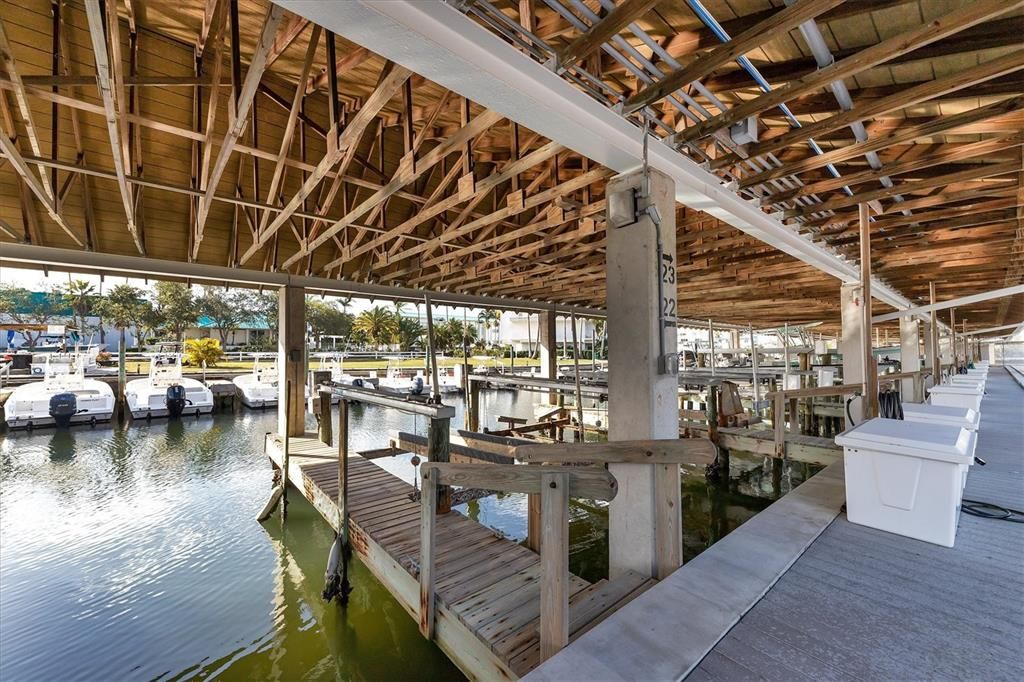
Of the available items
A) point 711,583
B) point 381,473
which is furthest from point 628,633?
→ point 381,473

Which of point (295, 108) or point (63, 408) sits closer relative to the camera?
point (295, 108)

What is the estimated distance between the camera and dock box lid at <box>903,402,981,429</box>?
153 inches

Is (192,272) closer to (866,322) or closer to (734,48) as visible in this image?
(734,48)

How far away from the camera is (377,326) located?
121 ft

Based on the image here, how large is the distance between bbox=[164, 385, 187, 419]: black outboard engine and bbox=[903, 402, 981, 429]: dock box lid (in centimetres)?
1906

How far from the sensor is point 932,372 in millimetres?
10062

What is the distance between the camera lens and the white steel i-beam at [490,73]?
1695 millimetres

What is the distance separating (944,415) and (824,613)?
3279 millimetres

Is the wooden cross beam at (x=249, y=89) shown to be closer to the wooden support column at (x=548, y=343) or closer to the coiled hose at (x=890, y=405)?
the coiled hose at (x=890, y=405)

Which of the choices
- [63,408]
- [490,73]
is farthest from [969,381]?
[63,408]

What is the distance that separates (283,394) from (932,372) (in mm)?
14703

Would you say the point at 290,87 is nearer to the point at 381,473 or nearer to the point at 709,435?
the point at 381,473

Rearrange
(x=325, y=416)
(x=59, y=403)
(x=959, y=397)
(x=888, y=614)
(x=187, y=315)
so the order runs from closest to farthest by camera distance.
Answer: (x=888, y=614) → (x=959, y=397) → (x=325, y=416) → (x=59, y=403) → (x=187, y=315)

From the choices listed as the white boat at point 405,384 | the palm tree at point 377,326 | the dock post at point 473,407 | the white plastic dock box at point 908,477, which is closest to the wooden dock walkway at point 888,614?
the white plastic dock box at point 908,477
